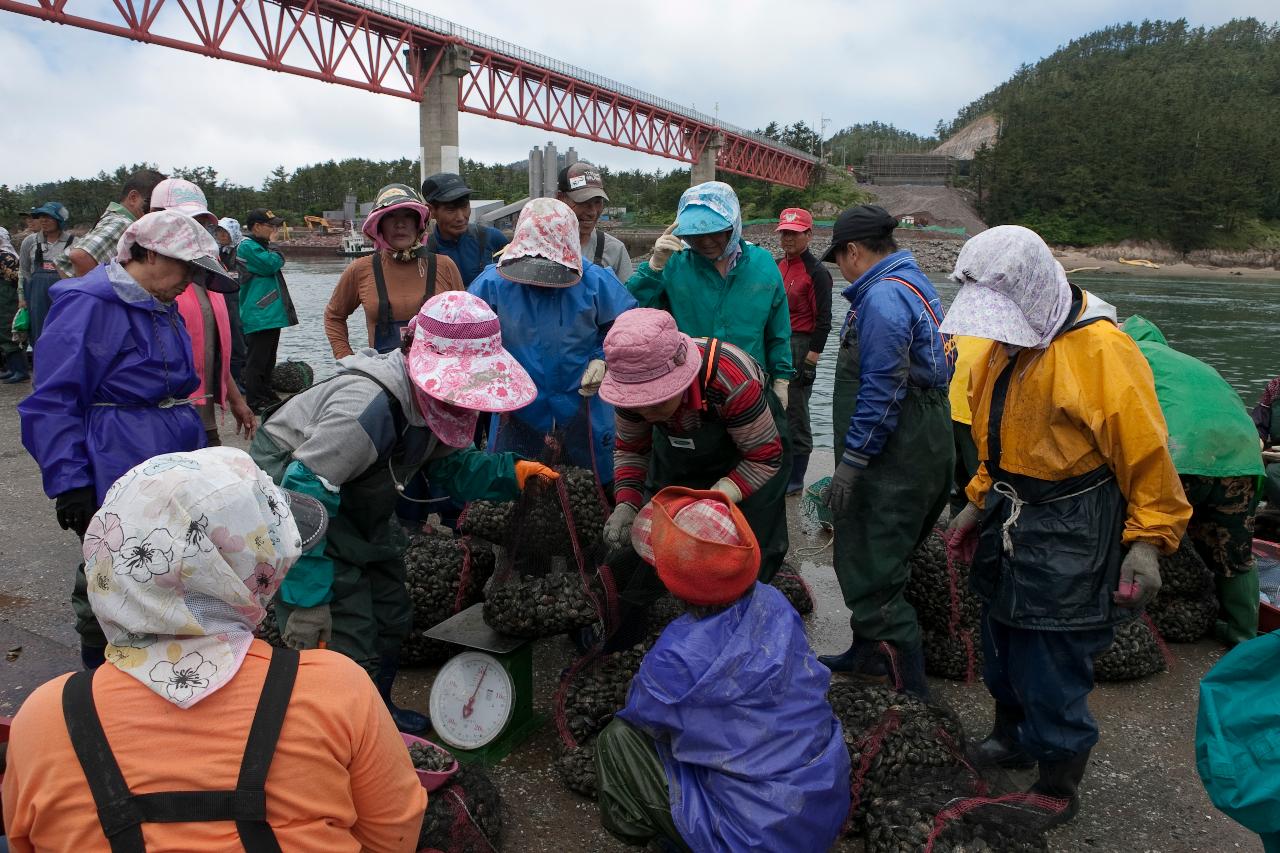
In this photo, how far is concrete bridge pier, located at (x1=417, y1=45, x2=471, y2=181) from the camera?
29.7 metres

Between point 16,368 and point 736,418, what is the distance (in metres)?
9.20

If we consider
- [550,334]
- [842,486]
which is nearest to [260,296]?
[550,334]

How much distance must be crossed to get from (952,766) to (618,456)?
Answer: 1422mm

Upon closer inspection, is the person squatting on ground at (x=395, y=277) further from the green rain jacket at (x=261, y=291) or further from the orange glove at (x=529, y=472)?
the green rain jacket at (x=261, y=291)

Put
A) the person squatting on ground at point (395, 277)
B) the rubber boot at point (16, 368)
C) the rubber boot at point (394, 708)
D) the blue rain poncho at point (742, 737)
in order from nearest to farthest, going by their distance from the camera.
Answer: the blue rain poncho at point (742, 737) < the rubber boot at point (394, 708) < the person squatting on ground at point (395, 277) < the rubber boot at point (16, 368)

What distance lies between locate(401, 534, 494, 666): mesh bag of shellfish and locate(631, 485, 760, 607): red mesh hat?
4.34ft

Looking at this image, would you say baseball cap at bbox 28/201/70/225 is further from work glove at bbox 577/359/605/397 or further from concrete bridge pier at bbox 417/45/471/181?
concrete bridge pier at bbox 417/45/471/181

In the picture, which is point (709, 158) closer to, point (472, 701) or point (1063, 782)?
point (472, 701)

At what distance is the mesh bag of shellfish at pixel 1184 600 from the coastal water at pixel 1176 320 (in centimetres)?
400

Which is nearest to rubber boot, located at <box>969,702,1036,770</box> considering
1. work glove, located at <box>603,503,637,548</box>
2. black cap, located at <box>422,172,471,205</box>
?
work glove, located at <box>603,503,637,548</box>

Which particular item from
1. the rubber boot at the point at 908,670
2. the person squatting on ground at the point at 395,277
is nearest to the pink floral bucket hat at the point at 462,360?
the rubber boot at the point at 908,670

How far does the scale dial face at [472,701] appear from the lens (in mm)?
2756

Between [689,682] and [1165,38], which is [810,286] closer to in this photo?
[689,682]

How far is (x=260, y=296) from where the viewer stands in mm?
7059
